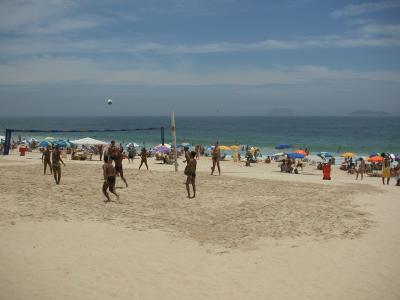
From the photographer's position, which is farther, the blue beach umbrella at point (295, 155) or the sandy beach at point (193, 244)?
the blue beach umbrella at point (295, 155)

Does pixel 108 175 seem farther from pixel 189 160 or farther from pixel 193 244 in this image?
pixel 193 244

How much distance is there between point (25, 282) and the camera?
526 centimetres

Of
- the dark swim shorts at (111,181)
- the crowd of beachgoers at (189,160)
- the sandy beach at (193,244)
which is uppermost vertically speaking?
the crowd of beachgoers at (189,160)

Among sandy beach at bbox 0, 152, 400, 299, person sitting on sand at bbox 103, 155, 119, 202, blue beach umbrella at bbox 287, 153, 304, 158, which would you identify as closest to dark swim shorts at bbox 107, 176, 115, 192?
person sitting on sand at bbox 103, 155, 119, 202

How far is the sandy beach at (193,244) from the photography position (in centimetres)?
557

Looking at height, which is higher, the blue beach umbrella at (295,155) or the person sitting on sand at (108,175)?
the blue beach umbrella at (295,155)

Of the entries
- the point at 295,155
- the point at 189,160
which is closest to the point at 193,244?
the point at 189,160

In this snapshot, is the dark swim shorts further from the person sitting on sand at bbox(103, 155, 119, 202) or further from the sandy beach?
the sandy beach

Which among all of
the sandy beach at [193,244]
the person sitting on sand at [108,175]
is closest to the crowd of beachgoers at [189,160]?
the person sitting on sand at [108,175]

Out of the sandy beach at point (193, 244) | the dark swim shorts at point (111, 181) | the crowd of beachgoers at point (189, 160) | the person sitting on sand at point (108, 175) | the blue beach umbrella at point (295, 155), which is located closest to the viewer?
the sandy beach at point (193, 244)

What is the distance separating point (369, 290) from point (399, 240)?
105 inches

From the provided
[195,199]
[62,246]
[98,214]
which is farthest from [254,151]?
[62,246]

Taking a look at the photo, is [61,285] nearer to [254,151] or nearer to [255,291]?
[255,291]

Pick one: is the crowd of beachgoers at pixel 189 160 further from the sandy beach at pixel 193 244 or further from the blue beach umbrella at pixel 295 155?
the sandy beach at pixel 193 244
